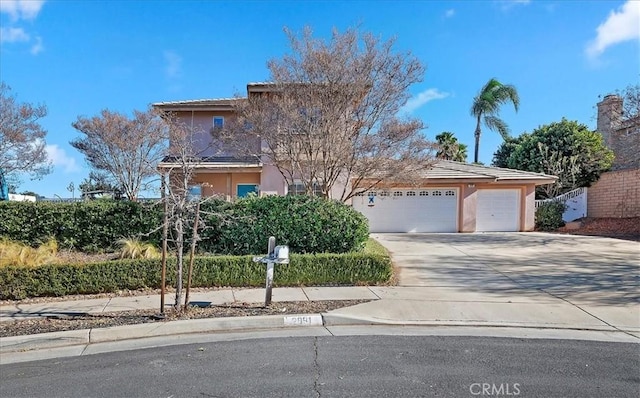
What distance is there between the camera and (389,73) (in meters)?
10.3

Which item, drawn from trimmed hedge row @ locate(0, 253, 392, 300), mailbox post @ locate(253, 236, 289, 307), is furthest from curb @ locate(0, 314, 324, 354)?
trimmed hedge row @ locate(0, 253, 392, 300)

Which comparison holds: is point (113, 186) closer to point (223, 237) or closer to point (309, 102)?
point (223, 237)

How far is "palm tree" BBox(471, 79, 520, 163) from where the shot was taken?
27281 mm

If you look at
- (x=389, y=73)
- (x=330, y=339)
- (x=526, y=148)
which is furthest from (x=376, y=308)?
(x=526, y=148)

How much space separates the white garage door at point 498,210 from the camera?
730 inches

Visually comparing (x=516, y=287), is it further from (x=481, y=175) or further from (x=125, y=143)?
(x=125, y=143)

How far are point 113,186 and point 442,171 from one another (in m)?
17.5

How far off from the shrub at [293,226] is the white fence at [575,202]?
632 inches

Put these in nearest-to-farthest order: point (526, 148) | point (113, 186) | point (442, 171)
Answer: point (442, 171), point (113, 186), point (526, 148)

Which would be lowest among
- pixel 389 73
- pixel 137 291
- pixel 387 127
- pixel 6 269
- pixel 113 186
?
pixel 137 291

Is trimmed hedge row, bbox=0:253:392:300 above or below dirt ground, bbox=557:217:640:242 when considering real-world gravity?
below

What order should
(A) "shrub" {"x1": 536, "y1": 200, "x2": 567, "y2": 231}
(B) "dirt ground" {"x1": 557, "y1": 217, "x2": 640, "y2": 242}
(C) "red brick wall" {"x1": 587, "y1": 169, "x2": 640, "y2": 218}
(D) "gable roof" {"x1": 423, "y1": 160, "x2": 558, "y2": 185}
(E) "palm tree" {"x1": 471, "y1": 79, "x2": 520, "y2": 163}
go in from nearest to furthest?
1. (B) "dirt ground" {"x1": 557, "y1": 217, "x2": 640, "y2": 242}
2. (D) "gable roof" {"x1": 423, "y1": 160, "x2": 558, "y2": 185}
3. (C) "red brick wall" {"x1": 587, "y1": 169, "x2": 640, "y2": 218}
4. (A) "shrub" {"x1": 536, "y1": 200, "x2": 567, "y2": 231}
5. (E) "palm tree" {"x1": 471, "y1": 79, "x2": 520, "y2": 163}

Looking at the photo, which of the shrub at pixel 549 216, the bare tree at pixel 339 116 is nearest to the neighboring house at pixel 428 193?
the shrub at pixel 549 216

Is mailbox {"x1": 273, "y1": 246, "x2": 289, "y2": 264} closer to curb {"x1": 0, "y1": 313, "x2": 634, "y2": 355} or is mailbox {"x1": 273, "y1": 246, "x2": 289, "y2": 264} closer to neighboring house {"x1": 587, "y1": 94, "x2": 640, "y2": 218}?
curb {"x1": 0, "y1": 313, "x2": 634, "y2": 355}
